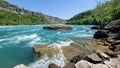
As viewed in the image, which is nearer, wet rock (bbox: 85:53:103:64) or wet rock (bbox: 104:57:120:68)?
wet rock (bbox: 104:57:120:68)

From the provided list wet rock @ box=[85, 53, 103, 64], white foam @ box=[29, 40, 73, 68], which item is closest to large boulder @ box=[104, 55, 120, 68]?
wet rock @ box=[85, 53, 103, 64]

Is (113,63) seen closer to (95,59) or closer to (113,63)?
(113,63)

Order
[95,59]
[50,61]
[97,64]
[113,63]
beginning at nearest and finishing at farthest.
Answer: [97,64] < [113,63] < [95,59] < [50,61]

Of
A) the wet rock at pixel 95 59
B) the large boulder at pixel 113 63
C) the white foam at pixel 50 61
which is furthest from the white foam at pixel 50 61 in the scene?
the large boulder at pixel 113 63

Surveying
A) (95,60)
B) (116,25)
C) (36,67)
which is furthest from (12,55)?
(116,25)

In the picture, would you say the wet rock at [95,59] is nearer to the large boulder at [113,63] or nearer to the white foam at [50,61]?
the large boulder at [113,63]

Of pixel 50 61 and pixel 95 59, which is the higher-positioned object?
pixel 95 59

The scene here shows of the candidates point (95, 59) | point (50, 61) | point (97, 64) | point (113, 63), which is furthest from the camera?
point (50, 61)

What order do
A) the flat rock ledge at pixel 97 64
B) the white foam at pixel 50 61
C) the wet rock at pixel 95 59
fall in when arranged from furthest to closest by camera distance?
the white foam at pixel 50 61
the wet rock at pixel 95 59
the flat rock ledge at pixel 97 64

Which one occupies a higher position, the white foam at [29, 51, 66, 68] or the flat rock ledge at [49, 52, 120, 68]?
the flat rock ledge at [49, 52, 120, 68]

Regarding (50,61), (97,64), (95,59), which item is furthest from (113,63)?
(50,61)

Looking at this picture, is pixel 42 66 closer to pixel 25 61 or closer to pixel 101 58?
pixel 25 61

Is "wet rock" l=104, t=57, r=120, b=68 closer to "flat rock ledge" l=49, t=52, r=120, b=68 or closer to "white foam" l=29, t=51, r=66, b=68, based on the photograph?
"flat rock ledge" l=49, t=52, r=120, b=68

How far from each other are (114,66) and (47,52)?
28.4 feet
